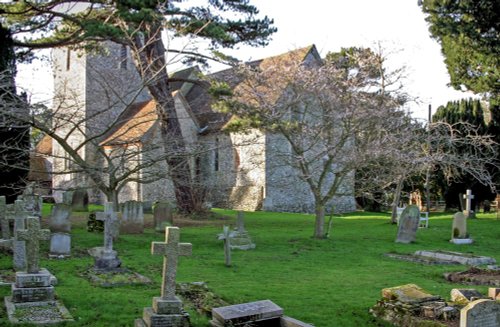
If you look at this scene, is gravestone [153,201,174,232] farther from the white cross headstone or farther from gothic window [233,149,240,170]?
gothic window [233,149,240,170]

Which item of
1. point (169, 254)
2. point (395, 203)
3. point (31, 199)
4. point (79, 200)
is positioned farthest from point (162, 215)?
point (169, 254)

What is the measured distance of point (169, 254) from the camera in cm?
641

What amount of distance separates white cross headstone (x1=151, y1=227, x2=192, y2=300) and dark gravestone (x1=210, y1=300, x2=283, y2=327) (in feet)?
1.96

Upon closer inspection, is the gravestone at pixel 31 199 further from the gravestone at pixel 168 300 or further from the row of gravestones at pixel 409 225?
the row of gravestones at pixel 409 225

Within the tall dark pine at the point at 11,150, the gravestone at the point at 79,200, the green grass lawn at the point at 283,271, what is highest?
the tall dark pine at the point at 11,150

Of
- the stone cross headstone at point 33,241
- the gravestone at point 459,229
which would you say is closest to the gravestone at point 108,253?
the stone cross headstone at point 33,241

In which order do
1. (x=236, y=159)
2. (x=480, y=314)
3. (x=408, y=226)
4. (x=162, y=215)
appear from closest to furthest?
(x=480, y=314)
(x=408, y=226)
(x=162, y=215)
(x=236, y=159)

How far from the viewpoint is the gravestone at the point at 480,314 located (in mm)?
5133

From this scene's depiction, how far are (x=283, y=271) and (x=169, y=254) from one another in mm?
4974

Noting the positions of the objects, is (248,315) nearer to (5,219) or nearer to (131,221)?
(5,219)

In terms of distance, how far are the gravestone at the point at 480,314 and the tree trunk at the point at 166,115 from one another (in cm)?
1094

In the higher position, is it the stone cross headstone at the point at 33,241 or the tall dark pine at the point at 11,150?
the tall dark pine at the point at 11,150

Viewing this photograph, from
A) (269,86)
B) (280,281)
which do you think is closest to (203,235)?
(269,86)

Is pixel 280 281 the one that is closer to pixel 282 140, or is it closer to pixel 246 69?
pixel 246 69
